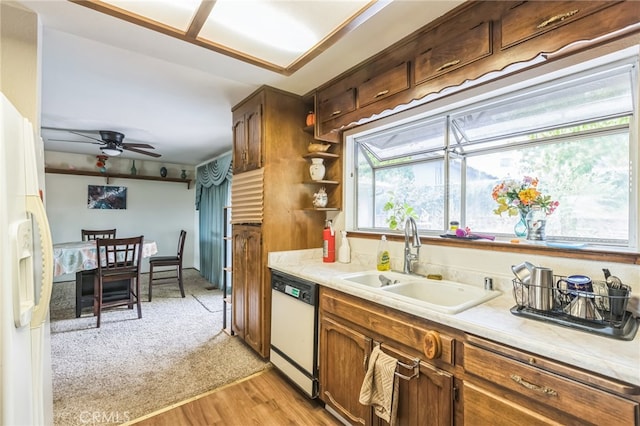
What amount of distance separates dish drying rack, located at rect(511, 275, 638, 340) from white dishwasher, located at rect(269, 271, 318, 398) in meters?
1.20

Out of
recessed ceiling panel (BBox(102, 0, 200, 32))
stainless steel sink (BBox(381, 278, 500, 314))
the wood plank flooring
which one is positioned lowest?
the wood plank flooring

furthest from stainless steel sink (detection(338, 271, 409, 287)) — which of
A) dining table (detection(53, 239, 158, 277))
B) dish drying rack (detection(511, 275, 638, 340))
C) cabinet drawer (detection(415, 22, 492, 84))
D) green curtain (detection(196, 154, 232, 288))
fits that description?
dining table (detection(53, 239, 158, 277))

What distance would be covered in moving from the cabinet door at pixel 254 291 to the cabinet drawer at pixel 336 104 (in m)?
1.12

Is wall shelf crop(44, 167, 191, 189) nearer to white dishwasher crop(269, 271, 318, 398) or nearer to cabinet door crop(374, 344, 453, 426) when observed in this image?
white dishwasher crop(269, 271, 318, 398)

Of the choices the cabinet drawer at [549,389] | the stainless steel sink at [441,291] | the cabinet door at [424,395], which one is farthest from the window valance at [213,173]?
the cabinet drawer at [549,389]

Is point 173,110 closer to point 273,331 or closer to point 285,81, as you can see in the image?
point 285,81

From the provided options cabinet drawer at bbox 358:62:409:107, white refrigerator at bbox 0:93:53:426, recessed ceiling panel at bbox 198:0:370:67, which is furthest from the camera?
cabinet drawer at bbox 358:62:409:107

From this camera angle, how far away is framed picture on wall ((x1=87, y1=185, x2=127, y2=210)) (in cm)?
555

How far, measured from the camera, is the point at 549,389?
927 millimetres

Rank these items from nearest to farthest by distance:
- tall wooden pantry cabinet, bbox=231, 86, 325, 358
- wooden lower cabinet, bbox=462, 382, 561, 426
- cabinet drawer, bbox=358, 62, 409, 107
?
1. wooden lower cabinet, bbox=462, 382, 561, 426
2. cabinet drawer, bbox=358, 62, 409, 107
3. tall wooden pantry cabinet, bbox=231, 86, 325, 358

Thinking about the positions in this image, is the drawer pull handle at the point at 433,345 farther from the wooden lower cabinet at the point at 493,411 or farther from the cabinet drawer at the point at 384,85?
the cabinet drawer at the point at 384,85

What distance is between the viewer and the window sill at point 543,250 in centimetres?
123

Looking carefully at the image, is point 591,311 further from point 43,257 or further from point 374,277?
point 43,257

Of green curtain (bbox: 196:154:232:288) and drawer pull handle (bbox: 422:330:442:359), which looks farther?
green curtain (bbox: 196:154:232:288)
